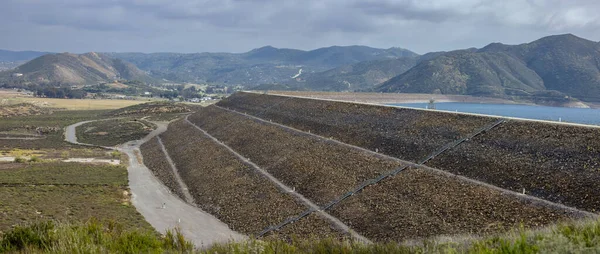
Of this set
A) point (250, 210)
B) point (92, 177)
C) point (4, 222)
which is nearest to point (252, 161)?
point (250, 210)

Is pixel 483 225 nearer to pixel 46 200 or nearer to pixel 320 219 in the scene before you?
pixel 320 219

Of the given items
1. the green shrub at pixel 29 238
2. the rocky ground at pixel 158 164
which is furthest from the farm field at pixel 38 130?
the green shrub at pixel 29 238

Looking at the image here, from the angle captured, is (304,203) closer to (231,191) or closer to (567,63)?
(231,191)

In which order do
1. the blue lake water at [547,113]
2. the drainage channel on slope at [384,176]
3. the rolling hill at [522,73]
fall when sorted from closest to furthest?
1. the drainage channel on slope at [384,176]
2. the blue lake water at [547,113]
3. the rolling hill at [522,73]

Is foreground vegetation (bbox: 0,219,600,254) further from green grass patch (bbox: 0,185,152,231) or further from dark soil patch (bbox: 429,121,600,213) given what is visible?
green grass patch (bbox: 0,185,152,231)

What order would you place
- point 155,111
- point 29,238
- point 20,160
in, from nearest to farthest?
point 29,238 → point 20,160 → point 155,111

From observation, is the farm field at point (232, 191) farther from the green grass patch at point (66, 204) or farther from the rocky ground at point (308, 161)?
the green grass patch at point (66, 204)

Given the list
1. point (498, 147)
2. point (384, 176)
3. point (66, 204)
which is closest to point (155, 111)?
point (66, 204)
